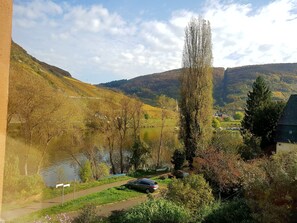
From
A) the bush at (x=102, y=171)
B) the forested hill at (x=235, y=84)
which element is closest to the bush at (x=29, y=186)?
the bush at (x=102, y=171)

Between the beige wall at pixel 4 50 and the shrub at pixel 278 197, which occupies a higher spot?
the beige wall at pixel 4 50

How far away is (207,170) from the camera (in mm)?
17109

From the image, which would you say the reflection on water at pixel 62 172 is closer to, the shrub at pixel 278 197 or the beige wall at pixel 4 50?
the shrub at pixel 278 197

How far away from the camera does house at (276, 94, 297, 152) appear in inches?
1029

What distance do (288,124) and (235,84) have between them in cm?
11280

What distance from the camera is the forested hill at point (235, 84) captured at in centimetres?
11675

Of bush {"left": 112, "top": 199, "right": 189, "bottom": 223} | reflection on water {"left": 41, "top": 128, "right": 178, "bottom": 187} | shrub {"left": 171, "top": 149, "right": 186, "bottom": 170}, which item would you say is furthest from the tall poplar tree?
bush {"left": 112, "top": 199, "right": 189, "bottom": 223}

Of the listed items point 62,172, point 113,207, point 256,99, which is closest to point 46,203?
point 113,207

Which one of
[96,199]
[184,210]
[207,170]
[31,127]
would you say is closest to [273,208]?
[184,210]

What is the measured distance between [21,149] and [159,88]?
135075 mm

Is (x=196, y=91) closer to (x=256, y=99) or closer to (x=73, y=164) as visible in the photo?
(x=256, y=99)

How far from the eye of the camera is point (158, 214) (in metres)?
10.6

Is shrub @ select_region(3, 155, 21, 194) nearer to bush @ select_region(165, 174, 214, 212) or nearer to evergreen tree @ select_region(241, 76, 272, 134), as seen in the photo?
bush @ select_region(165, 174, 214, 212)

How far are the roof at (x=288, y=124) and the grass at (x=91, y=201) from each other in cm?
1541
